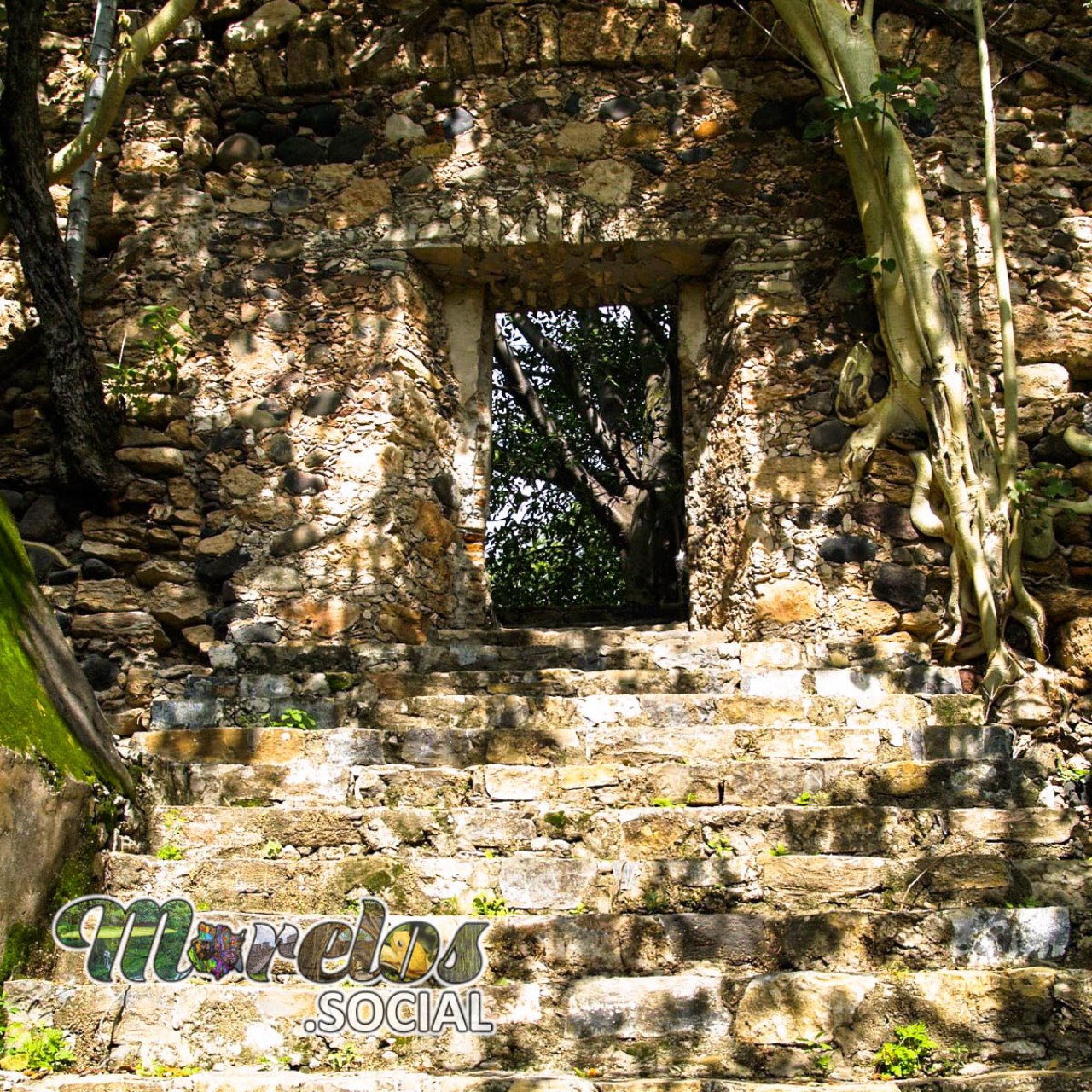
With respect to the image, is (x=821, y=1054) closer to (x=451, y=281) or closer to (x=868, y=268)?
(x=868, y=268)

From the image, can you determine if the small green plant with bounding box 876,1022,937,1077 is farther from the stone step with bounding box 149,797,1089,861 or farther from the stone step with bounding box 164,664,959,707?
the stone step with bounding box 164,664,959,707

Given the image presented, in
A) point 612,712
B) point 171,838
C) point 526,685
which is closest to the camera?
point 171,838

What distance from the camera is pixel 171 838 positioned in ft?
9.33

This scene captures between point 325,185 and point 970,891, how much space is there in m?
3.88

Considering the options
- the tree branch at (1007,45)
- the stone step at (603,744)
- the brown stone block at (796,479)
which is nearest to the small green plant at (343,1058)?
the stone step at (603,744)

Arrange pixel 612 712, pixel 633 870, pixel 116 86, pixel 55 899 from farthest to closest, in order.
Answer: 1. pixel 116 86
2. pixel 612 712
3. pixel 633 870
4. pixel 55 899

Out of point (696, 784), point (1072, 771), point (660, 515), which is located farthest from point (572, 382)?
point (696, 784)

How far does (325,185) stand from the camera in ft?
16.2

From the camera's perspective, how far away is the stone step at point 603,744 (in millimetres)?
3125

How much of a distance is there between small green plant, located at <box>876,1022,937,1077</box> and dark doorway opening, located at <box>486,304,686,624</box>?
5.21m

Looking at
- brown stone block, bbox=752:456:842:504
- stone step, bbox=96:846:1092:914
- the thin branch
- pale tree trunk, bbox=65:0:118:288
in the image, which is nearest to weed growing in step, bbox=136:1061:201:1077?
stone step, bbox=96:846:1092:914

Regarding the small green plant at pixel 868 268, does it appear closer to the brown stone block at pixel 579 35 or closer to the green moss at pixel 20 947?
the brown stone block at pixel 579 35

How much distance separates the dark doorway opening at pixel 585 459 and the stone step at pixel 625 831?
14.9ft
